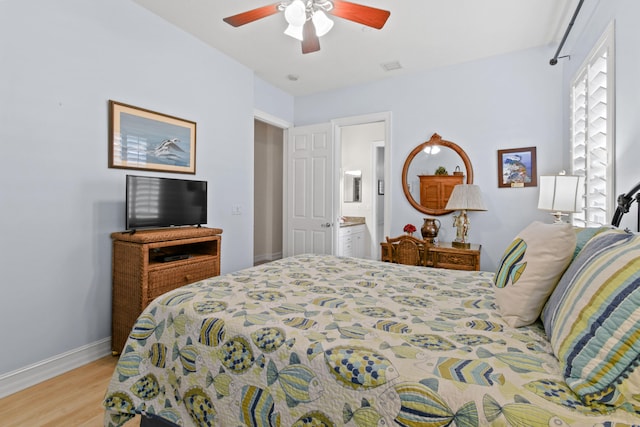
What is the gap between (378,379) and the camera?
0.89 meters

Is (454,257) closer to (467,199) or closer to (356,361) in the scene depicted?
(467,199)

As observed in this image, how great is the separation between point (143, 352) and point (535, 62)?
4.15 m

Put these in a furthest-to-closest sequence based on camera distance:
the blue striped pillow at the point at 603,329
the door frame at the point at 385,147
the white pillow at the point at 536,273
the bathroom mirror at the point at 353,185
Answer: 1. the bathroom mirror at the point at 353,185
2. the door frame at the point at 385,147
3. the white pillow at the point at 536,273
4. the blue striped pillow at the point at 603,329

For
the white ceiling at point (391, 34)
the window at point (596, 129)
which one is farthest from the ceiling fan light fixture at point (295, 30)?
the window at point (596, 129)

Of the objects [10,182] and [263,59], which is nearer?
[10,182]

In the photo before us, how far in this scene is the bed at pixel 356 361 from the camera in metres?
0.77

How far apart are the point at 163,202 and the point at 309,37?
1.75 metres

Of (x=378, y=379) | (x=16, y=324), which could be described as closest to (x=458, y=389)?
(x=378, y=379)

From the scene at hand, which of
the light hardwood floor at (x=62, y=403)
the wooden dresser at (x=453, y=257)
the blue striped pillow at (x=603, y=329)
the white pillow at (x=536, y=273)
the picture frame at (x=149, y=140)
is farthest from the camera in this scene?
the wooden dresser at (x=453, y=257)

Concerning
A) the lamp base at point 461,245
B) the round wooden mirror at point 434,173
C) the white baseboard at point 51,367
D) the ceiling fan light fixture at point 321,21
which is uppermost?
the ceiling fan light fixture at point 321,21

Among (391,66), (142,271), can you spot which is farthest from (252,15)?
(391,66)

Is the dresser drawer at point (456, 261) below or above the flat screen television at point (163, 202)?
below

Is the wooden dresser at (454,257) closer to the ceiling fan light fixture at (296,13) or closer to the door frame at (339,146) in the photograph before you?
the door frame at (339,146)

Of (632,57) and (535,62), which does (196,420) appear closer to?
(632,57)
